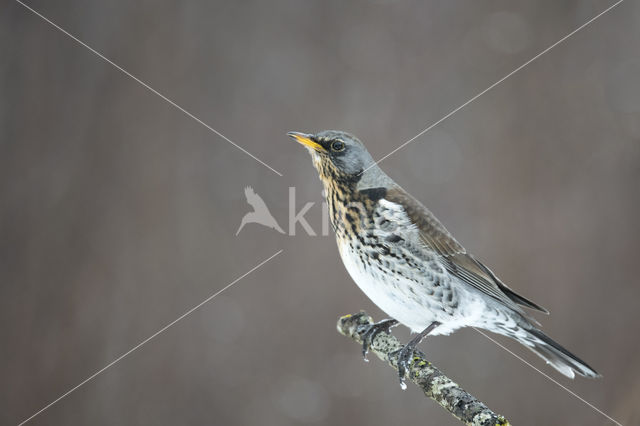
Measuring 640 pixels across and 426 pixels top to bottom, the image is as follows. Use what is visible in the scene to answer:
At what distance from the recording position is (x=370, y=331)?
5.33 feet

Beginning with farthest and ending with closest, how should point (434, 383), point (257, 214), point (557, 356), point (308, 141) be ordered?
1. point (257, 214)
2. point (308, 141)
3. point (557, 356)
4. point (434, 383)

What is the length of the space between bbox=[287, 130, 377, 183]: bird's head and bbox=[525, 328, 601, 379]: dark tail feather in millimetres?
699

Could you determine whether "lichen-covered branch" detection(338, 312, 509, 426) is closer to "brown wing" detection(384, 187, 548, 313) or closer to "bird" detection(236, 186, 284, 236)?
"brown wing" detection(384, 187, 548, 313)

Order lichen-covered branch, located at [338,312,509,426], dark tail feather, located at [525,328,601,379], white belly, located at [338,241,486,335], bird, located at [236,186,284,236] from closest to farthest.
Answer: lichen-covered branch, located at [338,312,509,426] < dark tail feather, located at [525,328,601,379] < white belly, located at [338,241,486,335] < bird, located at [236,186,284,236]

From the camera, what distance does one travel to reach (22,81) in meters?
2.67

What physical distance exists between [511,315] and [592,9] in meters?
1.90

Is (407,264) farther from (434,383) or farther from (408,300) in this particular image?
(434,383)

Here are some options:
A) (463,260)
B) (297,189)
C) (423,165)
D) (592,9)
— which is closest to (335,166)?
(463,260)

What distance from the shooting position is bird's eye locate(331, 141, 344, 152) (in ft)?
5.15

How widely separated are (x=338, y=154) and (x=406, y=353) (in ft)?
2.03

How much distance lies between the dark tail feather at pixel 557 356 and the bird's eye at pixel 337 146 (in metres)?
0.77

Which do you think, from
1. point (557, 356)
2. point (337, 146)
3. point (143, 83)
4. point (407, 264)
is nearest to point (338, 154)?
point (337, 146)

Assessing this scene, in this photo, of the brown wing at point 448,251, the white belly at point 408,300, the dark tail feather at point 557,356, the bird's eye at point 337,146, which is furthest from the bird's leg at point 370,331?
the bird's eye at point 337,146

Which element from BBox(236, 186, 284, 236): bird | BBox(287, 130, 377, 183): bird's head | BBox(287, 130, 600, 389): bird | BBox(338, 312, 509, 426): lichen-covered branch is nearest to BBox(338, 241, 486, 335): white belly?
BBox(287, 130, 600, 389): bird
